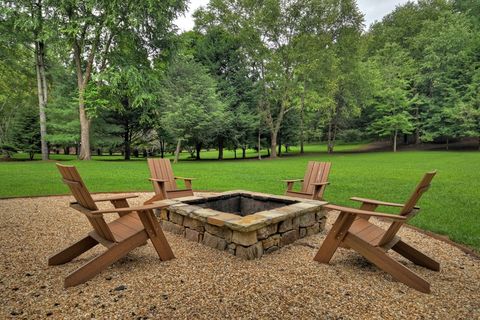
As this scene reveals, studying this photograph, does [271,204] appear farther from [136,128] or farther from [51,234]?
[136,128]

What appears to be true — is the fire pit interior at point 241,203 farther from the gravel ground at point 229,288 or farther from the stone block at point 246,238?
the stone block at point 246,238

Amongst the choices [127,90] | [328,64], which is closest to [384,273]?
[127,90]

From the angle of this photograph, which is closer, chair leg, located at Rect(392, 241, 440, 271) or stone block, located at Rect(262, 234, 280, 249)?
chair leg, located at Rect(392, 241, 440, 271)

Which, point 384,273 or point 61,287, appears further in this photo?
point 384,273

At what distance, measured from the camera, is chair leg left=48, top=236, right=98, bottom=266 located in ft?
9.05

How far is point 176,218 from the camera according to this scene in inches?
151

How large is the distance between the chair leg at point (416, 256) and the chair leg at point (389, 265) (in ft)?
1.43

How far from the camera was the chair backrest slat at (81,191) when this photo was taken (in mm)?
2322

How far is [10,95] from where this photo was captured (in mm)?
22125

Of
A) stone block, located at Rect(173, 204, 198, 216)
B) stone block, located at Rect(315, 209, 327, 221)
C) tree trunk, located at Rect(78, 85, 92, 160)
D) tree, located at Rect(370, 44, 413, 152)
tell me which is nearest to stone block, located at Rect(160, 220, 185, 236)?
stone block, located at Rect(173, 204, 198, 216)

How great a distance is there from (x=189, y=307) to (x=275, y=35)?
21046 millimetres

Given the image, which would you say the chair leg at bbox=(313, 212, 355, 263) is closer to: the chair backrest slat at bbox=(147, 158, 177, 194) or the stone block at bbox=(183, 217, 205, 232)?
the stone block at bbox=(183, 217, 205, 232)

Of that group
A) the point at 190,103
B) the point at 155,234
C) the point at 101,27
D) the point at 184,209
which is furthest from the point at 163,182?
the point at 101,27

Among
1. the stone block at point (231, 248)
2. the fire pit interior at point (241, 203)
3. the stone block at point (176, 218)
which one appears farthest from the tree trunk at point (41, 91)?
the stone block at point (231, 248)
